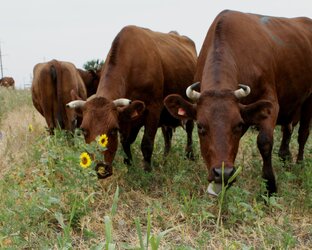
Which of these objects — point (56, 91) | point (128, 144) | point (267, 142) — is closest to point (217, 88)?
point (267, 142)

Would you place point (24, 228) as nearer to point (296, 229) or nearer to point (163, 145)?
point (296, 229)

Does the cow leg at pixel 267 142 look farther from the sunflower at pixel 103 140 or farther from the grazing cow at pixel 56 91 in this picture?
the grazing cow at pixel 56 91

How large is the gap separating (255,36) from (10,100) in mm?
12059

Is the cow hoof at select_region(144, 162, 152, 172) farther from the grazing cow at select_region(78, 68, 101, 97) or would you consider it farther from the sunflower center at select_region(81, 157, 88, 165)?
the grazing cow at select_region(78, 68, 101, 97)

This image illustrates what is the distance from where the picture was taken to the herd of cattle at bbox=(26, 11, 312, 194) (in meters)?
4.03

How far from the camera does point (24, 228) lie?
3490 millimetres

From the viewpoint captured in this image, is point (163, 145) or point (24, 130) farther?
point (24, 130)

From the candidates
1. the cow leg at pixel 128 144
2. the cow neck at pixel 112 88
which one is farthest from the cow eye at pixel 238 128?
the cow leg at pixel 128 144

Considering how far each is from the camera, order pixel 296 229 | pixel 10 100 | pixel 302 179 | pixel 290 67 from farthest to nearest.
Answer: pixel 10 100, pixel 290 67, pixel 302 179, pixel 296 229

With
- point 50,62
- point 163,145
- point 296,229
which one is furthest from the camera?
point 50,62

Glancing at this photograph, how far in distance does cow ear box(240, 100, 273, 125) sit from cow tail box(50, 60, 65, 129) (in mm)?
4516

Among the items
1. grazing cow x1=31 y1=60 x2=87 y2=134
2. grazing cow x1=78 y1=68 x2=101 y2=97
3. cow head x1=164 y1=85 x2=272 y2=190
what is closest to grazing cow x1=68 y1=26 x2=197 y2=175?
cow head x1=164 y1=85 x2=272 y2=190

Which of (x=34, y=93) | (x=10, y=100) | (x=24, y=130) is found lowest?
(x=10, y=100)

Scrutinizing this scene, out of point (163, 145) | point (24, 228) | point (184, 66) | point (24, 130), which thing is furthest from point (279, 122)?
point (24, 130)
